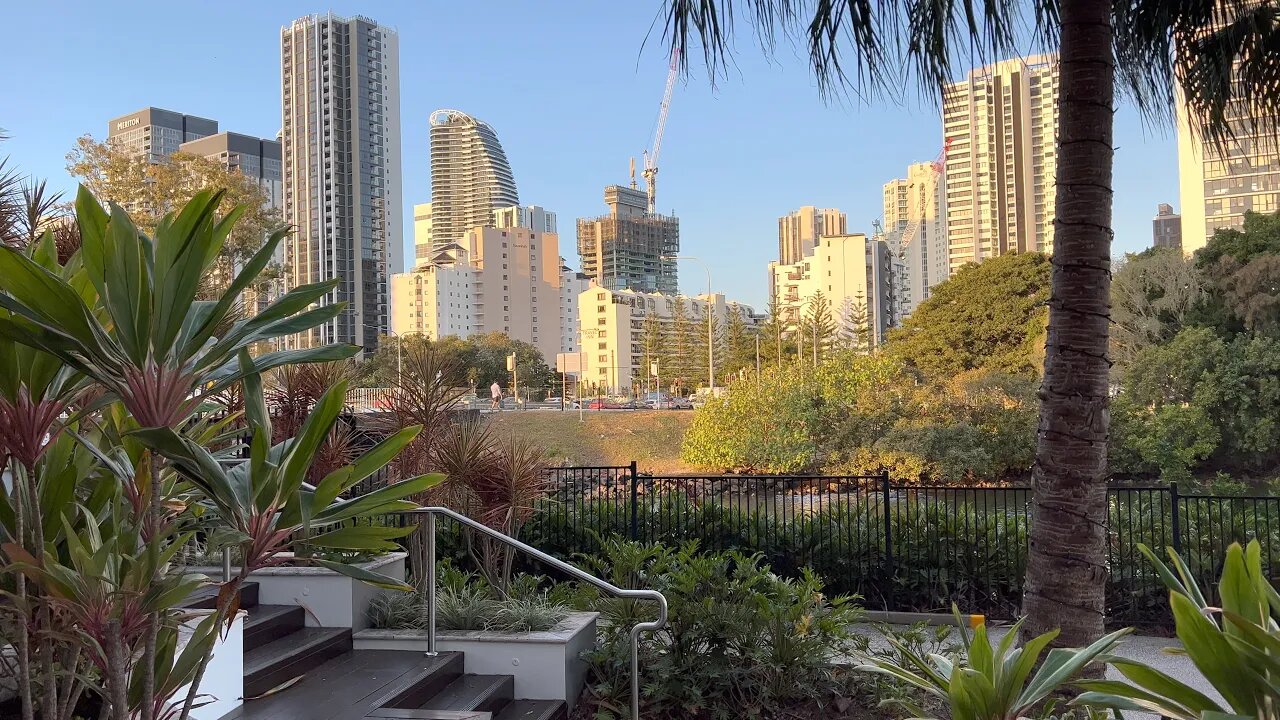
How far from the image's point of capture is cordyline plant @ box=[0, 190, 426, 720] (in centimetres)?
198

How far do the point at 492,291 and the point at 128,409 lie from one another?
133 m

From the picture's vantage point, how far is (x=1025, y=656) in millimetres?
2543

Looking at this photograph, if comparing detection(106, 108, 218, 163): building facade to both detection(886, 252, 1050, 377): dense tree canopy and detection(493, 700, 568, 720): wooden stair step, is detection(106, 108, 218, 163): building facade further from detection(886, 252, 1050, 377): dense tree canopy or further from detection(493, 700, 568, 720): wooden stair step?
detection(493, 700, 568, 720): wooden stair step

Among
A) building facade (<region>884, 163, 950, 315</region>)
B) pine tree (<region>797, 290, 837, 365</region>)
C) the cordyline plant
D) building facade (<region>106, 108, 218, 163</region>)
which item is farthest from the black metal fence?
building facade (<region>884, 163, 950, 315</region>)

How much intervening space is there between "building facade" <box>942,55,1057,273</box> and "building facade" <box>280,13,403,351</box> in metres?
67.5

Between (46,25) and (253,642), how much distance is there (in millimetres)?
31825

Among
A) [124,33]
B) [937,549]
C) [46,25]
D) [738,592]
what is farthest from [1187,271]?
[46,25]

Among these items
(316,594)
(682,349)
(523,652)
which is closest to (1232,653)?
(523,652)

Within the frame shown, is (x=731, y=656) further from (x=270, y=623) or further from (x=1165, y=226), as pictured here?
(x=1165, y=226)

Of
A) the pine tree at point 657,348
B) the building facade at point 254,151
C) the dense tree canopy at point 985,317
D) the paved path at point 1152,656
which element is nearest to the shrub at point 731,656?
the paved path at point 1152,656

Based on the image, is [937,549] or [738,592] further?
[937,549]

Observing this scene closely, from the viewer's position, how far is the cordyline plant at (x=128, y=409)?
1983 mm

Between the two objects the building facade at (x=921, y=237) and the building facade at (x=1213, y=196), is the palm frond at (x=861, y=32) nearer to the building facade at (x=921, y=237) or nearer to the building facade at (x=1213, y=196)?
the building facade at (x=1213, y=196)

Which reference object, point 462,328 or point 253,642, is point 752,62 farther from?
point 462,328
